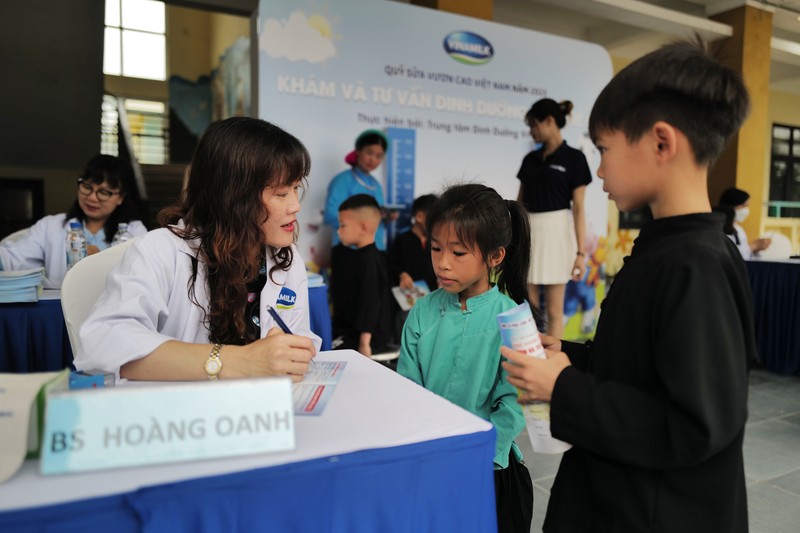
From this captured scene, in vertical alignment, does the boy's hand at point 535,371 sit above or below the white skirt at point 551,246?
below

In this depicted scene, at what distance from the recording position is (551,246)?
370cm

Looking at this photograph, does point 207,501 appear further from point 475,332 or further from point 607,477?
point 475,332

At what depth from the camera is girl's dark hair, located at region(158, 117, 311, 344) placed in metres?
1.21

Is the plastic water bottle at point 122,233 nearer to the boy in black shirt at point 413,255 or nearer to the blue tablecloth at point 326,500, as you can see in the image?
the boy in black shirt at point 413,255

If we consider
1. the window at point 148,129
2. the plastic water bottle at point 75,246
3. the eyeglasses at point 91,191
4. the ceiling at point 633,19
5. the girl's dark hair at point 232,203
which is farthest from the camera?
the window at point 148,129

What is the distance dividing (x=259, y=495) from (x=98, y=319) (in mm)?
549

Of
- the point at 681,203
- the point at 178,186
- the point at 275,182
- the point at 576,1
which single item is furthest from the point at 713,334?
the point at 178,186

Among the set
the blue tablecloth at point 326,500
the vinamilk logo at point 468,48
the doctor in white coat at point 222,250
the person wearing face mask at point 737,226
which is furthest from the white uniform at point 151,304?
the person wearing face mask at point 737,226

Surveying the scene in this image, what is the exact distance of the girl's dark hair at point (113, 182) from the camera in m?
2.74

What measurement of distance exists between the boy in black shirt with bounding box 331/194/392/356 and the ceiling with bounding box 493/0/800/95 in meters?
4.16

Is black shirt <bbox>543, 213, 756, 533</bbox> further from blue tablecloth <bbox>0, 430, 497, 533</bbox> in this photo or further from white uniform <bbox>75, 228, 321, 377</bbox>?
white uniform <bbox>75, 228, 321, 377</bbox>

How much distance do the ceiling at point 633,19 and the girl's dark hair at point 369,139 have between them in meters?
3.40

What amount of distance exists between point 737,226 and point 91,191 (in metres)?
5.32

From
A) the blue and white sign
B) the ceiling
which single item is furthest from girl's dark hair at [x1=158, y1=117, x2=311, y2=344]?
the ceiling
